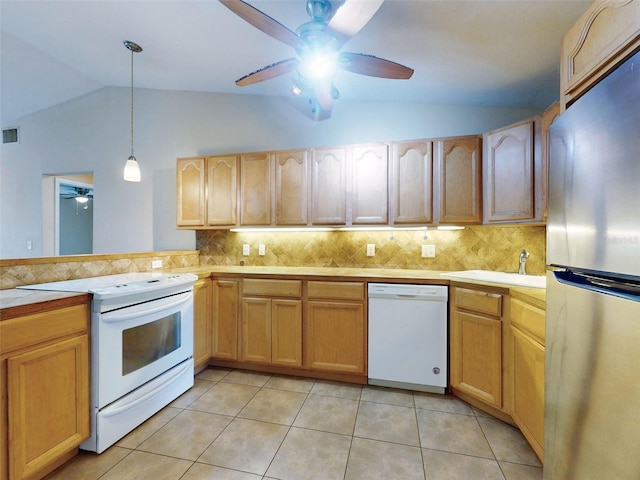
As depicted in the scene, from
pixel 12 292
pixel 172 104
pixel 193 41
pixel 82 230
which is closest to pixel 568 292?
pixel 12 292

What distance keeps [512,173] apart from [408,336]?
1468mm

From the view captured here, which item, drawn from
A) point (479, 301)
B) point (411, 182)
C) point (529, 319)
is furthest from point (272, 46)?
point (529, 319)

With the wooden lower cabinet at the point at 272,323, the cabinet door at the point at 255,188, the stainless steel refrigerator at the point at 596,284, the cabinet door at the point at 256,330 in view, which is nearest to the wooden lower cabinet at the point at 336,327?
the wooden lower cabinet at the point at 272,323

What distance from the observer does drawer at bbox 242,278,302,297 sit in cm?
245

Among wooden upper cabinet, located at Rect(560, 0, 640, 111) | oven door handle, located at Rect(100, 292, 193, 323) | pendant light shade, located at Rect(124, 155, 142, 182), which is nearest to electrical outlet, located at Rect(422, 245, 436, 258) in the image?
wooden upper cabinet, located at Rect(560, 0, 640, 111)

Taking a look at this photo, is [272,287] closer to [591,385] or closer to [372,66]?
[372,66]

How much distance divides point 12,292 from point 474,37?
3159mm

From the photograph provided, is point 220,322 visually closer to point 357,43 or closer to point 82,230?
point 357,43

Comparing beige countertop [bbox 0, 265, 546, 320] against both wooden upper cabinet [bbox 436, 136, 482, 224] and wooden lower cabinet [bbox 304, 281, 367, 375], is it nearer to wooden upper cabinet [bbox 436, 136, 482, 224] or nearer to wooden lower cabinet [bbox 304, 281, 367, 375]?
wooden lower cabinet [bbox 304, 281, 367, 375]

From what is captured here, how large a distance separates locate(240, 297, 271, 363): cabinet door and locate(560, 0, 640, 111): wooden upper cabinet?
91.2 inches

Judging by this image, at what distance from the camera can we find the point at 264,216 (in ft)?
9.27

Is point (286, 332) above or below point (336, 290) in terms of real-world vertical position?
below

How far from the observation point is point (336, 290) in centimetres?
237

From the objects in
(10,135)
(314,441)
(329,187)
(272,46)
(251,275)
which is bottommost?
(314,441)
